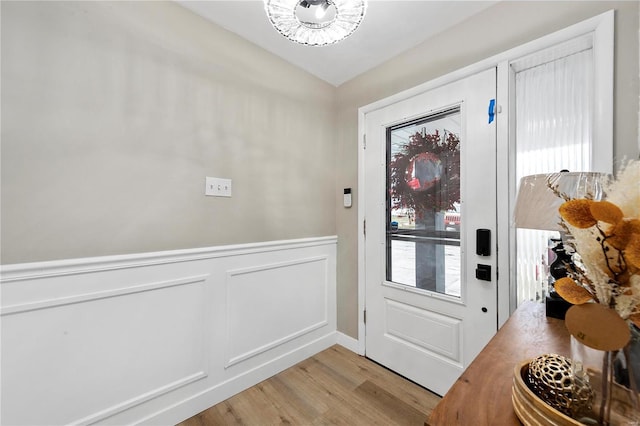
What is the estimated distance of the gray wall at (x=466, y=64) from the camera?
117 cm

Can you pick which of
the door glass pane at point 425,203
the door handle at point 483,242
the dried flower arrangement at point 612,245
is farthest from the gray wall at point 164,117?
the dried flower arrangement at point 612,245

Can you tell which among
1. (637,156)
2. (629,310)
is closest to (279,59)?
(637,156)

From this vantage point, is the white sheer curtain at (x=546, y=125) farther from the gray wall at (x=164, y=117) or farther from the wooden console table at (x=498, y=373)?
the wooden console table at (x=498, y=373)

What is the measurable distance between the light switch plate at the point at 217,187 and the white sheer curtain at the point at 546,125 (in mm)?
1814

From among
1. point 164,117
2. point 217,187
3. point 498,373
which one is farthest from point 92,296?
point 498,373

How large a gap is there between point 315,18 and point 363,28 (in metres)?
0.70

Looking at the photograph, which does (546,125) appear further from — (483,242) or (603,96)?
(483,242)

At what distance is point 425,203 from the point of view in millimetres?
1877

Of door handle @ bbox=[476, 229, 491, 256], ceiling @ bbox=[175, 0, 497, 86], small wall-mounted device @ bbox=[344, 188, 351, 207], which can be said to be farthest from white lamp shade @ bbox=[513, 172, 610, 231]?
small wall-mounted device @ bbox=[344, 188, 351, 207]

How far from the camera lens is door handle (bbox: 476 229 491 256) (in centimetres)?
156

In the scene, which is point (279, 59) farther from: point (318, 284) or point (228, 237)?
point (318, 284)

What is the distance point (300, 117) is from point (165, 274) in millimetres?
1572

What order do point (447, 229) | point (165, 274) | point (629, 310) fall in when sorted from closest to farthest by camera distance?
point (629, 310) → point (165, 274) → point (447, 229)

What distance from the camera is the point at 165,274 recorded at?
59.6 inches
